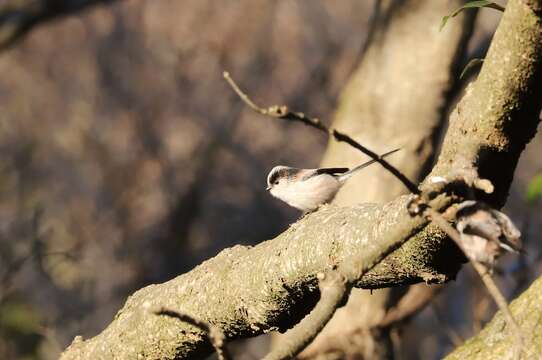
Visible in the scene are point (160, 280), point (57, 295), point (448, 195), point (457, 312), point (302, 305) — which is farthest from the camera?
point (457, 312)

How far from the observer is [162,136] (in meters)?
8.42

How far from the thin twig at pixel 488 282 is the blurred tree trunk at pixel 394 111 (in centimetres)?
296

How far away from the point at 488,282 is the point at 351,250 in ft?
1.41

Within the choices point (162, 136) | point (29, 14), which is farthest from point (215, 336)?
point (162, 136)

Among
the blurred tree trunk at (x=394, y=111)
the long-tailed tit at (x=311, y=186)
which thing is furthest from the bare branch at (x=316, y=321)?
the blurred tree trunk at (x=394, y=111)

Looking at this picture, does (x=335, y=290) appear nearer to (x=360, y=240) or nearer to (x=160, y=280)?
(x=360, y=240)

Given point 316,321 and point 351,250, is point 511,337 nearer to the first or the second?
point 351,250

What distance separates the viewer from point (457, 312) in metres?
9.19

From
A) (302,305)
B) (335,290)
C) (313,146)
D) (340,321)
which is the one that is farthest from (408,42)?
(313,146)

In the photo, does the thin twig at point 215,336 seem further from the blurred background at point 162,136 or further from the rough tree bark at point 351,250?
the blurred background at point 162,136

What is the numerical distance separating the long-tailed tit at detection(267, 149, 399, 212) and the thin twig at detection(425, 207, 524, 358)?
2525 millimetres

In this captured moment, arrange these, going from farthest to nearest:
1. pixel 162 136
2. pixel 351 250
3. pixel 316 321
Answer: pixel 162 136 → pixel 351 250 → pixel 316 321

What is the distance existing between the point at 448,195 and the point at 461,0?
129 inches

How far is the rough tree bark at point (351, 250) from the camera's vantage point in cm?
139
